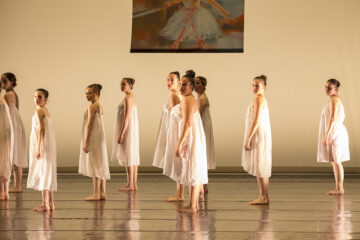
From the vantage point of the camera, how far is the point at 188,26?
503 inches

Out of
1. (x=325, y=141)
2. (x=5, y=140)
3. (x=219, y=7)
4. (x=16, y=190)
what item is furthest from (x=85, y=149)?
(x=219, y=7)

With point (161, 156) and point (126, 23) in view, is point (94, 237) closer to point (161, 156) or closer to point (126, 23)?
point (161, 156)

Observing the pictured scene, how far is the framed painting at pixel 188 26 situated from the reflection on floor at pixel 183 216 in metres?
3.39

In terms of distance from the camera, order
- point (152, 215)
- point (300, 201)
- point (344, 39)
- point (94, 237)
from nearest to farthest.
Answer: point (94, 237)
point (152, 215)
point (300, 201)
point (344, 39)

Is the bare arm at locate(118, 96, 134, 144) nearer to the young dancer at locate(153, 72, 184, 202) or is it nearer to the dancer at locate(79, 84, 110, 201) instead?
the young dancer at locate(153, 72, 184, 202)

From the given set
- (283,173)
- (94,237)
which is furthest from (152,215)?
(283,173)

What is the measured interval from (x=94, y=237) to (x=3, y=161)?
8.86 feet

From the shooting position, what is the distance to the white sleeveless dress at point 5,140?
824 centimetres

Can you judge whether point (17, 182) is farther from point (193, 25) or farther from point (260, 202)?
point (193, 25)

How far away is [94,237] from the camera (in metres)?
6.02

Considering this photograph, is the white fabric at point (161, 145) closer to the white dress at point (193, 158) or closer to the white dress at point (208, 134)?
the white dress at point (208, 134)

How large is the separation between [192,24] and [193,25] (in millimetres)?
25

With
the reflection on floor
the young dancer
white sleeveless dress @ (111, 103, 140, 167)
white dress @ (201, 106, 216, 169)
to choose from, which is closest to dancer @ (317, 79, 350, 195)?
the reflection on floor

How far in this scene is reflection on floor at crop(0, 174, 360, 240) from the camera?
6.22m
